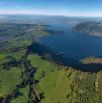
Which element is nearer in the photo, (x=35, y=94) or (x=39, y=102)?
(x=39, y=102)

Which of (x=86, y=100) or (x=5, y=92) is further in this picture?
(x=5, y=92)

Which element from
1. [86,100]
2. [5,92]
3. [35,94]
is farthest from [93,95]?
[5,92]

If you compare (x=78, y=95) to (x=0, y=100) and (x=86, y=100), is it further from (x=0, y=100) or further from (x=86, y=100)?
(x=0, y=100)

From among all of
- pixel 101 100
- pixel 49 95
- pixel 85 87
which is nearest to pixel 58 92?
pixel 49 95

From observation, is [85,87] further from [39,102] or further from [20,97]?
[20,97]

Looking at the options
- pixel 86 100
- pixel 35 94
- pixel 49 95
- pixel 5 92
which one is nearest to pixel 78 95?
pixel 86 100

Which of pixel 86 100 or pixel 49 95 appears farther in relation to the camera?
pixel 49 95

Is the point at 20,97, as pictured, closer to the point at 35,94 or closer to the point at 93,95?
the point at 35,94
